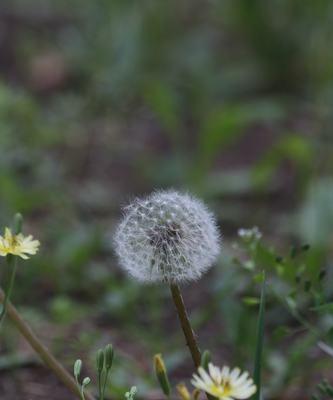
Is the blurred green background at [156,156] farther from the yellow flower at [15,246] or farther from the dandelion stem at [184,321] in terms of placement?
the yellow flower at [15,246]

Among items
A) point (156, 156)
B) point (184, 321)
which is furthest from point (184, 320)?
point (156, 156)

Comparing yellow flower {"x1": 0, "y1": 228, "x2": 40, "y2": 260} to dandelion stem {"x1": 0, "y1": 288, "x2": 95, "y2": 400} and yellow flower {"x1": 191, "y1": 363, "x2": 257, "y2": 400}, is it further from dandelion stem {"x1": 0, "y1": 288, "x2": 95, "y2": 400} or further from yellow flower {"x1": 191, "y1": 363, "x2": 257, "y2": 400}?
yellow flower {"x1": 191, "y1": 363, "x2": 257, "y2": 400}

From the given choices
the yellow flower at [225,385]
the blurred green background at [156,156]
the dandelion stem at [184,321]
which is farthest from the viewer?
the blurred green background at [156,156]

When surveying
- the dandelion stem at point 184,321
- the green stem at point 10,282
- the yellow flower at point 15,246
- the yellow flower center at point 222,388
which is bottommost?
the yellow flower center at point 222,388

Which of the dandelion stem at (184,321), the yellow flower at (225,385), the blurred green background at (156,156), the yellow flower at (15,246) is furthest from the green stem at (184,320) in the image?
the blurred green background at (156,156)

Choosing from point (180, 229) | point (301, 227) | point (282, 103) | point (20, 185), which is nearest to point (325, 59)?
point (282, 103)

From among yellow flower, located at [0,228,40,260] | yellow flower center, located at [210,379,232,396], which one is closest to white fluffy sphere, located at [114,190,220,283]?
yellow flower, located at [0,228,40,260]

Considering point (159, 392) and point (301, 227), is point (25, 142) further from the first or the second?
point (159, 392)
